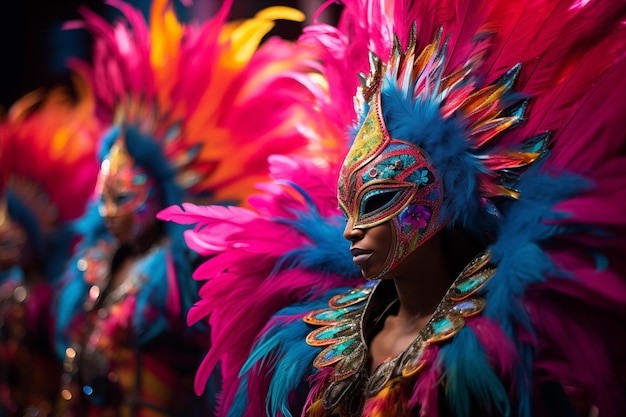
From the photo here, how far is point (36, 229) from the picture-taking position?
Answer: 3.67 meters

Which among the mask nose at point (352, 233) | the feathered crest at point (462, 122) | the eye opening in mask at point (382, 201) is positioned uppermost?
the feathered crest at point (462, 122)

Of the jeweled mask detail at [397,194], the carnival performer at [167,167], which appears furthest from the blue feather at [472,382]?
the carnival performer at [167,167]

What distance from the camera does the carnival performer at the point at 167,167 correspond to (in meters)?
2.66

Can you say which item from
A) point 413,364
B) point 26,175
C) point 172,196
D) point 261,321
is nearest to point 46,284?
point 26,175

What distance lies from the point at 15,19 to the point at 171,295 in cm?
221

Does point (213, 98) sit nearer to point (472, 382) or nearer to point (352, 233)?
point (352, 233)

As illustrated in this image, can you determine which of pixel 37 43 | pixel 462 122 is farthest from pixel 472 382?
pixel 37 43

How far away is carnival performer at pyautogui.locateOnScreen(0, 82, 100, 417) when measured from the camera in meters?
3.54

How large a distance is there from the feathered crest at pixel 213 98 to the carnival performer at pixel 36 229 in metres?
0.71

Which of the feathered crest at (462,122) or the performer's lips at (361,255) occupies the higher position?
the feathered crest at (462,122)

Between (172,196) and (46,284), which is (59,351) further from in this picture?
(172,196)

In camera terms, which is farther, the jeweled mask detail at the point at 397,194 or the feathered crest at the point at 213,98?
the feathered crest at the point at 213,98

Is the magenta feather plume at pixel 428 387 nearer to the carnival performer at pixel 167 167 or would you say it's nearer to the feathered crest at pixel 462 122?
the feathered crest at pixel 462 122

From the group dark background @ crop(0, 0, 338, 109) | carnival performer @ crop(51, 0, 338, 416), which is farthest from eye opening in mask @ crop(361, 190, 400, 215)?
dark background @ crop(0, 0, 338, 109)
